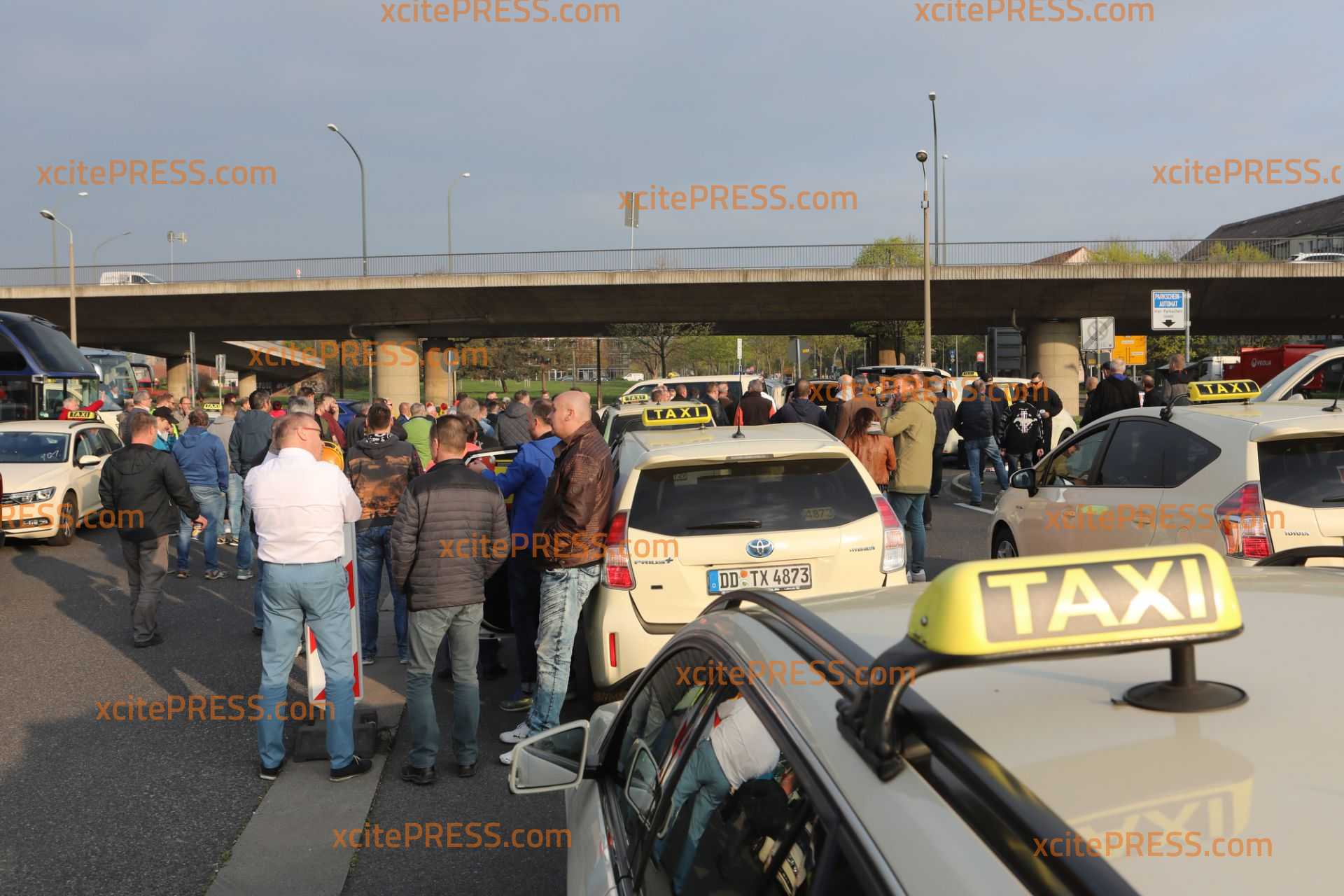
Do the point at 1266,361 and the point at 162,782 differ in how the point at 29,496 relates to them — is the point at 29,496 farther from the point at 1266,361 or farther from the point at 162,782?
the point at 1266,361

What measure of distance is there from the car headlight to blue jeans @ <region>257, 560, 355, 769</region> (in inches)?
383

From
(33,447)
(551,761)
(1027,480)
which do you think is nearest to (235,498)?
(33,447)

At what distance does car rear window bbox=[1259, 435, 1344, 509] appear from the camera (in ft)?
20.7

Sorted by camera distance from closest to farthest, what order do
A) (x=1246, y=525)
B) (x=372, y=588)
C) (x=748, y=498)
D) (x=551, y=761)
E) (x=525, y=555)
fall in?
1. (x=551, y=761)
2. (x=748, y=498)
3. (x=1246, y=525)
4. (x=525, y=555)
5. (x=372, y=588)

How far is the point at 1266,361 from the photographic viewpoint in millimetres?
35438

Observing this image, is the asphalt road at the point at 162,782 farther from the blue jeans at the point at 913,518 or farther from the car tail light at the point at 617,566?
the blue jeans at the point at 913,518

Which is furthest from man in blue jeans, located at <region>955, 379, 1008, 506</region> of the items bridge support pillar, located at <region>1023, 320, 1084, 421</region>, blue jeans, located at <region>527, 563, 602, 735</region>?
bridge support pillar, located at <region>1023, 320, 1084, 421</region>

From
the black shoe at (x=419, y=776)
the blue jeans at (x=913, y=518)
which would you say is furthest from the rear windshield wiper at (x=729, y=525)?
the blue jeans at (x=913, y=518)

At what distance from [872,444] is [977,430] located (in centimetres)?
633

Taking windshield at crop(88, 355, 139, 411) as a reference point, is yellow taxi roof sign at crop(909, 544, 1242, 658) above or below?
below

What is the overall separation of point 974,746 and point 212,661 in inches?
302

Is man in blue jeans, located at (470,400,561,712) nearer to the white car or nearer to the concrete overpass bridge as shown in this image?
the white car

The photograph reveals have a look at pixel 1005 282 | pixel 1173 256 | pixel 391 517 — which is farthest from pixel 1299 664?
pixel 1173 256

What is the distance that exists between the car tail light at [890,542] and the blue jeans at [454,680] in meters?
2.30
